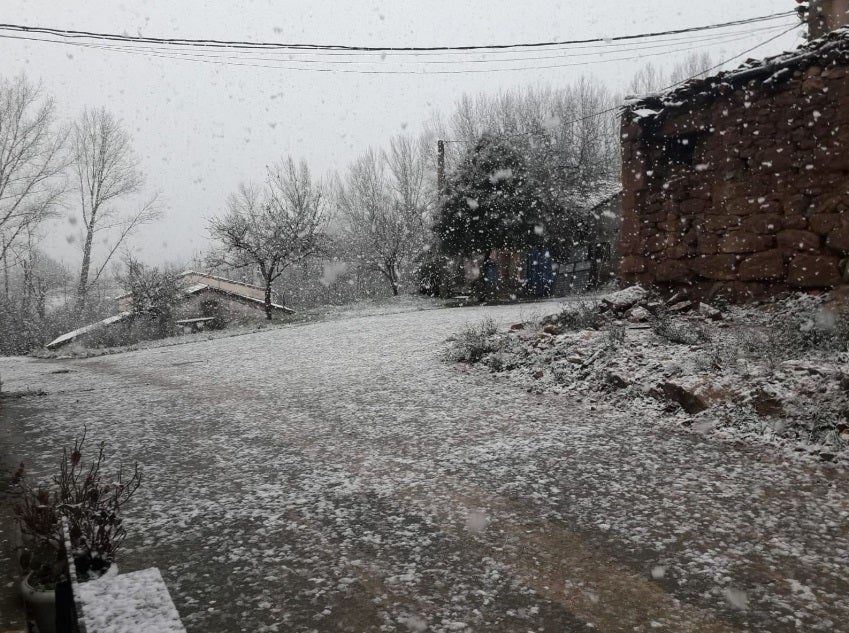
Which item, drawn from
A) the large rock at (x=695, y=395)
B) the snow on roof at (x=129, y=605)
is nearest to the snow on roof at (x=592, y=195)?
the large rock at (x=695, y=395)

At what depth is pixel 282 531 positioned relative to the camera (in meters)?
3.00

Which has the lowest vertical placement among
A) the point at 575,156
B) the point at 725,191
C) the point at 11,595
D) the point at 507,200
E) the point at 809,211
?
the point at 11,595

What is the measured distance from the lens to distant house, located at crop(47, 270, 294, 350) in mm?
20188

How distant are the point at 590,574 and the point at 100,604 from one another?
213cm

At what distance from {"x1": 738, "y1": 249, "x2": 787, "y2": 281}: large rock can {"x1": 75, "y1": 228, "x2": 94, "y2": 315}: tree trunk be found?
3018 centimetres

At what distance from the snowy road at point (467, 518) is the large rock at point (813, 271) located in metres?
3.89

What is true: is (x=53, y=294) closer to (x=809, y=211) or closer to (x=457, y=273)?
(x=457, y=273)

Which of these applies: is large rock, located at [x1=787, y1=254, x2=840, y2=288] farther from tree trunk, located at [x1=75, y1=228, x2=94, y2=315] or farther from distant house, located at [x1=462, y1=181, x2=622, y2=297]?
tree trunk, located at [x1=75, y1=228, x2=94, y2=315]

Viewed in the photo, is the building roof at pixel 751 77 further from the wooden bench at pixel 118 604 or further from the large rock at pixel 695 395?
the wooden bench at pixel 118 604

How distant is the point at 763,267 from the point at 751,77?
271 centimetres

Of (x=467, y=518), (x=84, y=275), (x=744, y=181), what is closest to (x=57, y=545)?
(x=467, y=518)

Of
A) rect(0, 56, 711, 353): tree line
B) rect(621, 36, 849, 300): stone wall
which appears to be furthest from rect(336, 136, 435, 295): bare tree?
rect(621, 36, 849, 300): stone wall

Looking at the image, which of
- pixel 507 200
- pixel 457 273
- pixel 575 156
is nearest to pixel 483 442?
pixel 507 200

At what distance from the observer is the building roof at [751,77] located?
675 cm
